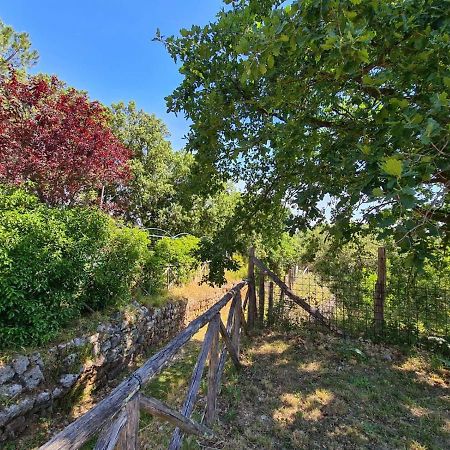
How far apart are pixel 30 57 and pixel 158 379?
47.1ft

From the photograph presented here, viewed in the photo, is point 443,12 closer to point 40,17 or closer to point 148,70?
point 148,70

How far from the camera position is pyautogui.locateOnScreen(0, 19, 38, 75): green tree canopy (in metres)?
12.2

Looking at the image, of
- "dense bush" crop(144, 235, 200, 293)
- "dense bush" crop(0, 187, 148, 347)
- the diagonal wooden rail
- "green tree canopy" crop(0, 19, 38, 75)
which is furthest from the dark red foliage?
"green tree canopy" crop(0, 19, 38, 75)

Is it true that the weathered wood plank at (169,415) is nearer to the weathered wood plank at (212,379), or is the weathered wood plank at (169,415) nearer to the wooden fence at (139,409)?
the wooden fence at (139,409)

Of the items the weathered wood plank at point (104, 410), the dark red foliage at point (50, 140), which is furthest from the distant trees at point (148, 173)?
the weathered wood plank at point (104, 410)

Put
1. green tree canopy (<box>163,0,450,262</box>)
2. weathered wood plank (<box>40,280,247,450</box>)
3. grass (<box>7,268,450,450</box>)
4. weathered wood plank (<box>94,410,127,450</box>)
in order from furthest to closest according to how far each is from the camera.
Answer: grass (<box>7,268,450,450</box>) → green tree canopy (<box>163,0,450,262</box>) → weathered wood plank (<box>94,410,127,450</box>) → weathered wood plank (<box>40,280,247,450</box>)

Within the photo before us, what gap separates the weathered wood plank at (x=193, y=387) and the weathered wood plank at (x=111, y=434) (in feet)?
Result: 3.63

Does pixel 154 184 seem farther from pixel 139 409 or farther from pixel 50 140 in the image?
pixel 139 409

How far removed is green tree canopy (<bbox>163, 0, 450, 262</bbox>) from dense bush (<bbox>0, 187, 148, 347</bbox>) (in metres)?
2.15

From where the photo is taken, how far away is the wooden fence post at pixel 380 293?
17.9 feet

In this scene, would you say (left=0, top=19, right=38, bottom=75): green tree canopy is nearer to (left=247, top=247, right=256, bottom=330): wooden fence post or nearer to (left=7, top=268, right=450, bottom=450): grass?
(left=247, top=247, right=256, bottom=330): wooden fence post

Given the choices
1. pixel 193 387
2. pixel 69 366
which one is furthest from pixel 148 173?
pixel 193 387

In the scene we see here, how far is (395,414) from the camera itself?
3367mm

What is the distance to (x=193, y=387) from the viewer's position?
97.0 inches
